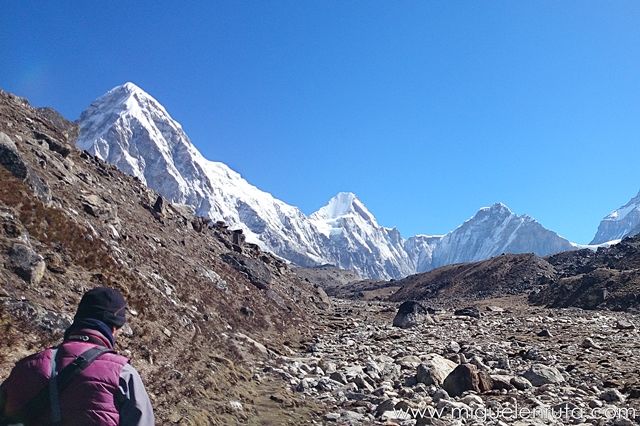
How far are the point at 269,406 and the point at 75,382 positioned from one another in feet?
38.5

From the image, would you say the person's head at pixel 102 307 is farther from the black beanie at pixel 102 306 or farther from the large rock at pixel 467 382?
the large rock at pixel 467 382

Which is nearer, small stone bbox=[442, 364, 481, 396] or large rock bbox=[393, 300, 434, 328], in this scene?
small stone bbox=[442, 364, 481, 396]

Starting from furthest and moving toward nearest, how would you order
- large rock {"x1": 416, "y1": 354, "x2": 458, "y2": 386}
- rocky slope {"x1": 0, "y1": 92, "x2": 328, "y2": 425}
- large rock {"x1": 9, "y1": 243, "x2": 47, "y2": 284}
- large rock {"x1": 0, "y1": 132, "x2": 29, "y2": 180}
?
large rock {"x1": 0, "y1": 132, "x2": 29, "y2": 180} < large rock {"x1": 416, "y1": 354, "x2": 458, "y2": 386} < large rock {"x1": 9, "y1": 243, "x2": 47, "y2": 284} < rocky slope {"x1": 0, "y1": 92, "x2": 328, "y2": 425}

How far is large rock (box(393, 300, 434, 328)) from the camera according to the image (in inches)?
1757

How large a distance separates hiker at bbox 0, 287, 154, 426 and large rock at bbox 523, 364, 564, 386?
55.2 ft

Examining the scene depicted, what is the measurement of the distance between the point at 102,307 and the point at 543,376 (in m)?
17.5

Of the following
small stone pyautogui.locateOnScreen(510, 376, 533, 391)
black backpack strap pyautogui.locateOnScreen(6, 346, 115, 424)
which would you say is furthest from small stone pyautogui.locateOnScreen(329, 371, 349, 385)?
black backpack strap pyautogui.locateOnScreen(6, 346, 115, 424)

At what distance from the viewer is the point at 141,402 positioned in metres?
4.85

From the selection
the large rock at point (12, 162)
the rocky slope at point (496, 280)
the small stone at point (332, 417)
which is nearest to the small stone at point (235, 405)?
the small stone at point (332, 417)

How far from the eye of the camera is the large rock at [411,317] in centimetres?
4462

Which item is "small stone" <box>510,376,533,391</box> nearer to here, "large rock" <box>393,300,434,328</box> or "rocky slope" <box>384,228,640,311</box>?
"large rock" <box>393,300,434,328</box>

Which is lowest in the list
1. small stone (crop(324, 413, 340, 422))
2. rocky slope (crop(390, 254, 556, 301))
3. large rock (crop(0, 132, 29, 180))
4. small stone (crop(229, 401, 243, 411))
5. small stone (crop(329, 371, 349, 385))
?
small stone (crop(324, 413, 340, 422))

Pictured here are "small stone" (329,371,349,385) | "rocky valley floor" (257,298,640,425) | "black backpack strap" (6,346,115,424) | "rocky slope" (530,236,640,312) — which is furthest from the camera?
"rocky slope" (530,236,640,312)

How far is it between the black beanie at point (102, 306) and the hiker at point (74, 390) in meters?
0.36
